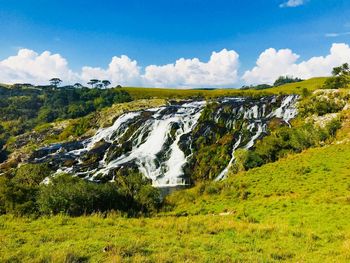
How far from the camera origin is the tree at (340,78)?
388ft

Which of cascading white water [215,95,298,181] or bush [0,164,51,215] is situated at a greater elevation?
cascading white water [215,95,298,181]

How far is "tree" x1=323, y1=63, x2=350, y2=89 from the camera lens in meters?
118

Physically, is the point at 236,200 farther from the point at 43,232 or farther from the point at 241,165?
the point at 43,232

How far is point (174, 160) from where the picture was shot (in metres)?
65.2

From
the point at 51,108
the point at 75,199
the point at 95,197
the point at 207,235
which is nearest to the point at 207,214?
the point at 95,197

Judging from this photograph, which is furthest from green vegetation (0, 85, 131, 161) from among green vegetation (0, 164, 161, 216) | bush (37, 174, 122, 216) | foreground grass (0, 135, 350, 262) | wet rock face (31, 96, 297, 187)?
foreground grass (0, 135, 350, 262)

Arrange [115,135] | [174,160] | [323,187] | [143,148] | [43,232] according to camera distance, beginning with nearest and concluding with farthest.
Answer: [43,232] → [323,187] → [174,160] → [143,148] → [115,135]

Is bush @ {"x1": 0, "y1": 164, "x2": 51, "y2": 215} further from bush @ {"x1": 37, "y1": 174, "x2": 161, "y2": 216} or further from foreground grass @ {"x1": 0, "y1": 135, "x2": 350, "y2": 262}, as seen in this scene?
foreground grass @ {"x1": 0, "y1": 135, "x2": 350, "y2": 262}

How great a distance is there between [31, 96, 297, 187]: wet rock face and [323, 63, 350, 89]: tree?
125 feet

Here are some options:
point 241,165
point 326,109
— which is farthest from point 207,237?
point 326,109

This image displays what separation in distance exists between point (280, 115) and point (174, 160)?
33.3m

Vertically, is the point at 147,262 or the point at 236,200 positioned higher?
the point at 147,262

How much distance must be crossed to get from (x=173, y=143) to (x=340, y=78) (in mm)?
79309

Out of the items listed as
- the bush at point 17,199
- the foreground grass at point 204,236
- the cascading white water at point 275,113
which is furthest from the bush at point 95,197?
the cascading white water at point 275,113
